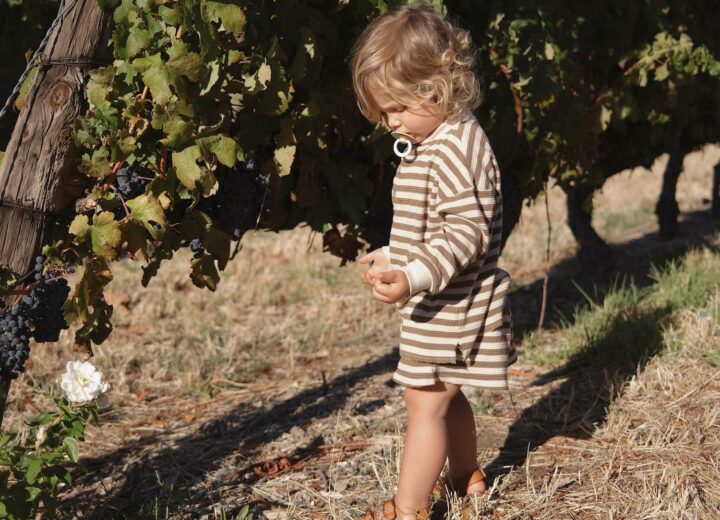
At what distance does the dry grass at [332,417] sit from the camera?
9.30ft

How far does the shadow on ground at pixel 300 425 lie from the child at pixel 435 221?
0.58 meters

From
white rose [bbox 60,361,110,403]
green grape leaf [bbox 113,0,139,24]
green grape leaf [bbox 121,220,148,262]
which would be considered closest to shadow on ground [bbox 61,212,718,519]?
white rose [bbox 60,361,110,403]

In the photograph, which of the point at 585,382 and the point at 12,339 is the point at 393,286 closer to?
the point at 12,339

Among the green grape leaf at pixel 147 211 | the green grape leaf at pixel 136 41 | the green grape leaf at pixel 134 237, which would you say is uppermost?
the green grape leaf at pixel 136 41

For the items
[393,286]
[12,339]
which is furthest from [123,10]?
[393,286]

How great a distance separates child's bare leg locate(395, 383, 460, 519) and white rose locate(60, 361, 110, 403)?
0.89 meters

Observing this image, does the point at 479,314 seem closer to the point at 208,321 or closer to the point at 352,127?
the point at 352,127

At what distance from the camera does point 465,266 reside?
2355 millimetres

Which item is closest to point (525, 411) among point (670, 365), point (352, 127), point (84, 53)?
point (670, 365)

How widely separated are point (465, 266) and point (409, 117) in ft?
1.52

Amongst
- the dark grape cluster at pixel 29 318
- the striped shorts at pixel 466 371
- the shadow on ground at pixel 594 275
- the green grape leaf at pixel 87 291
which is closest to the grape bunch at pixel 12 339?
the dark grape cluster at pixel 29 318

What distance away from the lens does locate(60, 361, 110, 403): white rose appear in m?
2.23

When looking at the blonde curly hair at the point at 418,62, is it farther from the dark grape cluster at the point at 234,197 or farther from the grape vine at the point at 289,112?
the dark grape cluster at the point at 234,197

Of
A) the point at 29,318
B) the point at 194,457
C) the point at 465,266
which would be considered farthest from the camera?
the point at 194,457
